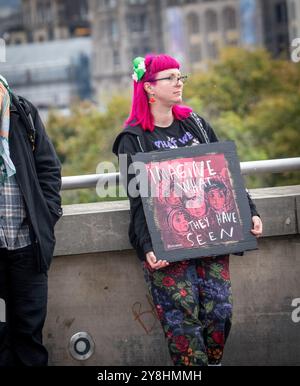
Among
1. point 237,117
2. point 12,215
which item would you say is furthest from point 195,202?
point 237,117

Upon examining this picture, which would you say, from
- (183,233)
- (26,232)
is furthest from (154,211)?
(26,232)

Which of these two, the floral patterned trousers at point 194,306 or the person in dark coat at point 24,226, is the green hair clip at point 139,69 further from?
the floral patterned trousers at point 194,306

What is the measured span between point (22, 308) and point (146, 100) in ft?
4.60

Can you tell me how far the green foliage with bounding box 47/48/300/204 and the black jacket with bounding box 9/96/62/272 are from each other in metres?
38.9

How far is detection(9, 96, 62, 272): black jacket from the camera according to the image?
4742 millimetres

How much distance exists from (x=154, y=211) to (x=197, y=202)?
0.87ft

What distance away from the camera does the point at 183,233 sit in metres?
4.99

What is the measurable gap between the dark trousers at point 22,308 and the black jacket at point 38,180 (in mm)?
84

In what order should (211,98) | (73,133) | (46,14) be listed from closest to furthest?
1. (211,98)
2. (73,133)
3. (46,14)

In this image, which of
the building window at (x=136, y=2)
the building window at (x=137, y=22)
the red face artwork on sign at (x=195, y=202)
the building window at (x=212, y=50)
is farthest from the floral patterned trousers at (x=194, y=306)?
the building window at (x=136, y=2)

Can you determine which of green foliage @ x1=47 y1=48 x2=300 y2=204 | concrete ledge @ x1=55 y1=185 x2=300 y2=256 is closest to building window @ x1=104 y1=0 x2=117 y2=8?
green foliage @ x1=47 y1=48 x2=300 y2=204

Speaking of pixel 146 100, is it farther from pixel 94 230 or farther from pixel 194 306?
pixel 194 306
